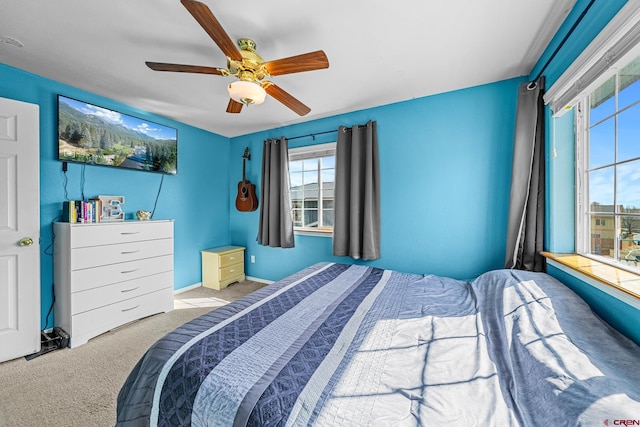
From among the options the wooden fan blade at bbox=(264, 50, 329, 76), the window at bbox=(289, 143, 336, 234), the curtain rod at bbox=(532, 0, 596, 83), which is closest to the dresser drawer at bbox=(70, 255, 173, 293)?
the window at bbox=(289, 143, 336, 234)

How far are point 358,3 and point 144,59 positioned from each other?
1.70 m

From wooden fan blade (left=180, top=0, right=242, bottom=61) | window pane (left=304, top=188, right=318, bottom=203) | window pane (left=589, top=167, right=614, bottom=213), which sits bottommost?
window pane (left=589, top=167, right=614, bottom=213)

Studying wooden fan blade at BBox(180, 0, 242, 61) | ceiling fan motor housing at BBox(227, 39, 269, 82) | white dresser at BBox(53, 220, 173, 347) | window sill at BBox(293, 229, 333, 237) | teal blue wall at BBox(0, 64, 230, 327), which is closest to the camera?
wooden fan blade at BBox(180, 0, 242, 61)

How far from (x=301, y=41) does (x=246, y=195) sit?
7.79 feet

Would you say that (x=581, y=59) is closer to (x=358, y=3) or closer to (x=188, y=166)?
(x=358, y=3)

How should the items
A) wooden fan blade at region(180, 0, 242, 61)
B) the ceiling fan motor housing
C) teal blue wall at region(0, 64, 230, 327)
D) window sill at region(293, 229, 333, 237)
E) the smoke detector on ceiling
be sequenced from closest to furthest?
wooden fan blade at region(180, 0, 242, 61)
the ceiling fan motor housing
the smoke detector on ceiling
teal blue wall at region(0, 64, 230, 327)
window sill at region(293, 229, 333, 237)

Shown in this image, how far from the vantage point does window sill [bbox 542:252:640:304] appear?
94 cm

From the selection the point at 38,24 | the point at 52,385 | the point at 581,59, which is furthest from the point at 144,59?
the point at 581,59

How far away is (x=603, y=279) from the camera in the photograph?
1041mm

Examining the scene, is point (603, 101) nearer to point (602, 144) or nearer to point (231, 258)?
point (602, 144)

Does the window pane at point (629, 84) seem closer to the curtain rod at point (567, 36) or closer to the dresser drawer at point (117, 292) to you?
the curtain rod at point (567, 36)

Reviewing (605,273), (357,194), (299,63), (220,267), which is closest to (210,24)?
(299,63)

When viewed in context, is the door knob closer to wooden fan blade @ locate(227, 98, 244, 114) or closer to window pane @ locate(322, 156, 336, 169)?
wooden fan blade @ locate(227, 98, 244, 114)

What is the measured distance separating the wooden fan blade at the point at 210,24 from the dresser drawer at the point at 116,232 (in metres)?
1.97
